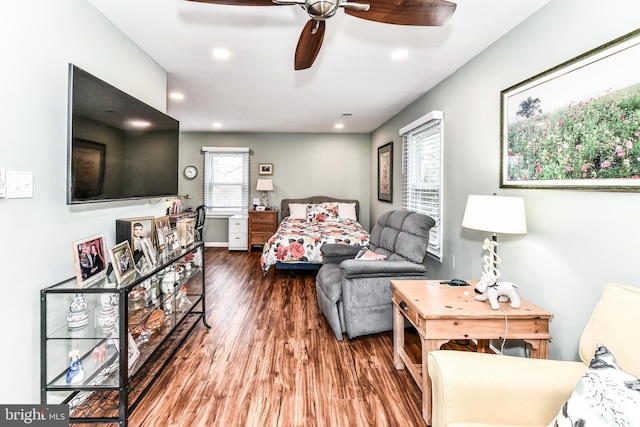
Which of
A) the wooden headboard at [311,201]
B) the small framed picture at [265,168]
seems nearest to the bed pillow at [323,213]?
the wooden headboard at [311,201]

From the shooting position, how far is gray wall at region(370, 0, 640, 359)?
1.50 meters

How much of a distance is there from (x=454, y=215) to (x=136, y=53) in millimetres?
3174

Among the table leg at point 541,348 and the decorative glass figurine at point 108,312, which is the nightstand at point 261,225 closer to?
the decorative glass figurine at point 108,312

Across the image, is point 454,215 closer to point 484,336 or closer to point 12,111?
point 484,336

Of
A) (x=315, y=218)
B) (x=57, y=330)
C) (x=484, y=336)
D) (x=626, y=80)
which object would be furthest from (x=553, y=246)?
(x=315, y=218)

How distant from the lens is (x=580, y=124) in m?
1.66

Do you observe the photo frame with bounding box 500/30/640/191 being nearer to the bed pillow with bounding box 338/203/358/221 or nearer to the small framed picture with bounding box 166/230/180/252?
the small framed picture with bounding box 166/230/180/252

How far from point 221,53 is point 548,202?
2.72 m

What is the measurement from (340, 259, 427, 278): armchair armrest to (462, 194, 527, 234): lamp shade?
2.62 ft

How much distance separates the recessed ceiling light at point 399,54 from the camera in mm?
2594

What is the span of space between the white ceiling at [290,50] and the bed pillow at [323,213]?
2.21 meters

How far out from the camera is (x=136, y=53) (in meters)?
2.52

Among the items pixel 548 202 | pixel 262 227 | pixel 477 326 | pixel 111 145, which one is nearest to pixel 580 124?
pixel 548 202

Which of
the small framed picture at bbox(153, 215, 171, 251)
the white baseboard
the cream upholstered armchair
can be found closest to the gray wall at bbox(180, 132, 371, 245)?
the white baseboard
